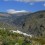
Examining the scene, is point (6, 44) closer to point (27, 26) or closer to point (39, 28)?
point (39, 28)

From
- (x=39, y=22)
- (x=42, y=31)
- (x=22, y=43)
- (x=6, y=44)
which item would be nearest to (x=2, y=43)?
(x=6, y=44)

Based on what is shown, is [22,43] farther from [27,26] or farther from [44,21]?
[27,26]

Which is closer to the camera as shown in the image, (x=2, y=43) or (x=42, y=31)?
(x=2, y=43)

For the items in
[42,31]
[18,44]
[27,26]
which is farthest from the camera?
[27,26]

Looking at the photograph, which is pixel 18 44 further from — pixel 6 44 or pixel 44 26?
pixel 44 26

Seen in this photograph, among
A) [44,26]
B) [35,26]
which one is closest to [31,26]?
[35,26]

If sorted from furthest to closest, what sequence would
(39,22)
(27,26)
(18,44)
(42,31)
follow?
1. (27,26)
2. (39,22)
3. (42,31)
4. (18,44)

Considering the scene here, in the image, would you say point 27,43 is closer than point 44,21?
Yes

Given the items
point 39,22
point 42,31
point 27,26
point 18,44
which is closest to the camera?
point 18,44
